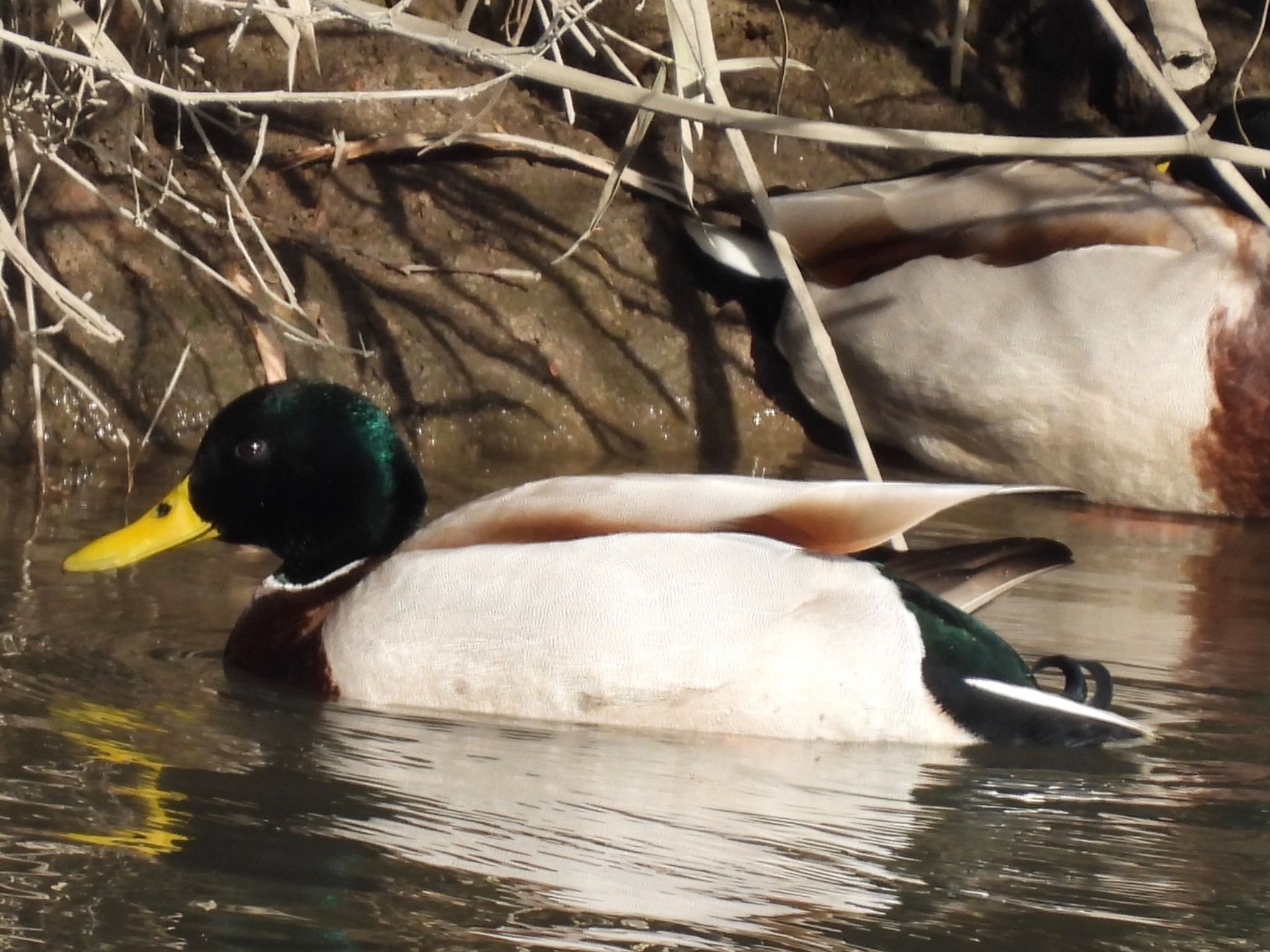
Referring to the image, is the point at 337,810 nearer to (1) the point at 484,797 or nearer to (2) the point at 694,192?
(1) the point at 484,797

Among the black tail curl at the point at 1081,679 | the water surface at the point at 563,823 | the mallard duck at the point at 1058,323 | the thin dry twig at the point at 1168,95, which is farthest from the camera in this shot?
the mallard duck at the point at 1058,323

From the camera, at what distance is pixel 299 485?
4234 mm

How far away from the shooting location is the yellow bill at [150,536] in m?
4.13

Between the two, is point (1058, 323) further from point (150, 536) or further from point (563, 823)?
point (563, 823)

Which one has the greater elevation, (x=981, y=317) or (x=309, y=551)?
(x=981, y=317)

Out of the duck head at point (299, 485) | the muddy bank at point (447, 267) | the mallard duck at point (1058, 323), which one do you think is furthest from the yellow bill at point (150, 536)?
the mallard duck at point (1058, 323)

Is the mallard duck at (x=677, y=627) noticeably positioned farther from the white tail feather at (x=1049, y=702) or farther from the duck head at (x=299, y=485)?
the duck head at (x=299, y=485)

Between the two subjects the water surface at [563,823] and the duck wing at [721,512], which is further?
the duck wing at [721,512]

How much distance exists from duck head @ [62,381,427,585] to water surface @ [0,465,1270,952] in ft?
0.82

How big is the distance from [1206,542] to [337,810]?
10.8 ft

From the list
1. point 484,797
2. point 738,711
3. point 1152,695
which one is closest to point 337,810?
point 484,797

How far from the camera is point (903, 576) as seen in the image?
13.5 ft

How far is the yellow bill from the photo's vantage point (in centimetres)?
413

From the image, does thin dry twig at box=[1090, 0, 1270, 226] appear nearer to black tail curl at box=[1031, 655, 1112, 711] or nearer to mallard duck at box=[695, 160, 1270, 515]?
black tail curl at box=[1031, 655, 1112, 711]
